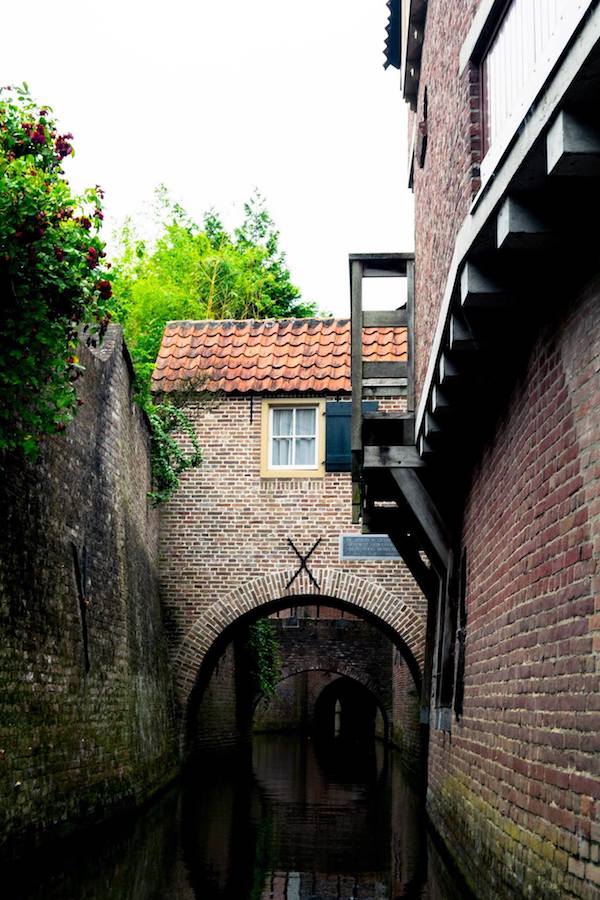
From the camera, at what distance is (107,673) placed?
11.8 m

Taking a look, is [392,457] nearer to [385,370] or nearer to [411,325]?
[385,370]

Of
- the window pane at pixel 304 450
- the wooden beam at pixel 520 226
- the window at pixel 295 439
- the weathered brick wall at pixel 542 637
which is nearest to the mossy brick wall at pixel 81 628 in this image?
the window at pixel 295 439

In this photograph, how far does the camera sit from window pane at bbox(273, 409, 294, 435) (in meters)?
17.1

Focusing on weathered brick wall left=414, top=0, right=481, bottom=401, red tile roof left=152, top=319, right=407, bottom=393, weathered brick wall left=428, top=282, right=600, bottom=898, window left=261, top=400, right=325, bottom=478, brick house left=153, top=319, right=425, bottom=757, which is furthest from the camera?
red tile roof left=152, top=319, right=407, bottom=393

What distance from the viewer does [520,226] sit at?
15.3 feet

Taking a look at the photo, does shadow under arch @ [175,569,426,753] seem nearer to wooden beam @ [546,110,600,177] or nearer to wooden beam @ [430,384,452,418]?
wooden beam @ [430,384,452,418]

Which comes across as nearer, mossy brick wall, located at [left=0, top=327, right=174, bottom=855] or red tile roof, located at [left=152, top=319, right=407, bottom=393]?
mossy brick wall, located at [left=0, top=327, right=174, bottom=855]

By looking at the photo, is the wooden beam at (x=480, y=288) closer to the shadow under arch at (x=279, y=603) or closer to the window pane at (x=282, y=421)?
the shadow under arch at (x=279, y=603)

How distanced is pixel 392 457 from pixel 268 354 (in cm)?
783

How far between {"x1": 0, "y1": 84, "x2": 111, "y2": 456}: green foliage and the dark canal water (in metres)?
3.26

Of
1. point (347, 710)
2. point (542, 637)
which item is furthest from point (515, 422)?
point (347, 710)

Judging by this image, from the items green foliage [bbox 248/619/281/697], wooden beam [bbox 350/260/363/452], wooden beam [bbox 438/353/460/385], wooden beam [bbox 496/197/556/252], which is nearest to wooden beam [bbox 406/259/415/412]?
wooden beam [bbox 350/260/363/452]

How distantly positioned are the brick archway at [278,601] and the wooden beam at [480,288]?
36.2ft

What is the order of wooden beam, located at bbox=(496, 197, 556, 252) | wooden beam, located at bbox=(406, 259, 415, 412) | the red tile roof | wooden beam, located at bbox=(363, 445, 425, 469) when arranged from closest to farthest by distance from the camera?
wooden beam, located at bbox=(496, 197, 556, 252) → wooden beam, located at bbox=(363, 445, 425, 469) → wooden beam, located at bbox=(406, 259, 415, 412) → the red tile roof
